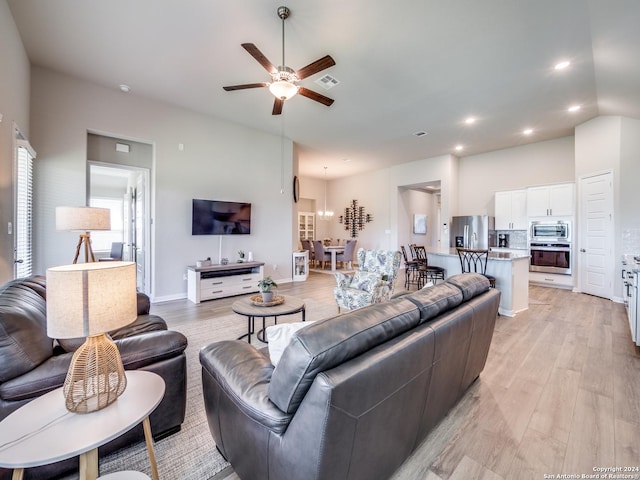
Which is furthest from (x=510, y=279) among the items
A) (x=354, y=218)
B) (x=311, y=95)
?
(x=354, y=218)

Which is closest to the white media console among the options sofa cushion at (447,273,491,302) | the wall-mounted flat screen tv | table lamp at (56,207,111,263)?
the wall-mounted flat screen tv

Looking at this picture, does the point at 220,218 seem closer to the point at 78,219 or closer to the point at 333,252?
the point at 78,219

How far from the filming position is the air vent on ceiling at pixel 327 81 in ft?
12.2

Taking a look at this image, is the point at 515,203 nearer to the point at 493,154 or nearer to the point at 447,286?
the point at 493,154

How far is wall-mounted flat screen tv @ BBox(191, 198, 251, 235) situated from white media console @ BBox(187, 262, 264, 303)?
692 mm

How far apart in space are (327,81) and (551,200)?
5.42 metres

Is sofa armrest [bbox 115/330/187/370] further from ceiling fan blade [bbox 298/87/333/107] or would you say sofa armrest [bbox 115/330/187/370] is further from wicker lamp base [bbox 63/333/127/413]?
ceiling fan blade [bbox 298/87/333/107]

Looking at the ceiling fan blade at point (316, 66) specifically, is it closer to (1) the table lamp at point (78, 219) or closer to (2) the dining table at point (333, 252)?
(1) the table lamp at point (78, 219)

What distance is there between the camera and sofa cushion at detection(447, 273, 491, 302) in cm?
181

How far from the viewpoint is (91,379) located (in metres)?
1.09

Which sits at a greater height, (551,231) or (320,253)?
(551,231)

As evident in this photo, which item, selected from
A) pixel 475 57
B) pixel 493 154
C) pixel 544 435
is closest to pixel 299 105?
pixel 475 57

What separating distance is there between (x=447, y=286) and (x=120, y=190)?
10374 millimetres

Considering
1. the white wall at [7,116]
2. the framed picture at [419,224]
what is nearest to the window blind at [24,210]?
the white wall at [7,116]
